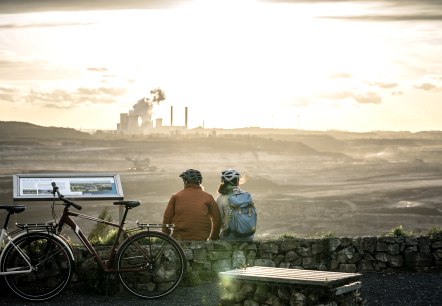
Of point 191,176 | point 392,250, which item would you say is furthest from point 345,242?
point 191,176

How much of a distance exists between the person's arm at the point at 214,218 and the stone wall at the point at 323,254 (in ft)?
0.70

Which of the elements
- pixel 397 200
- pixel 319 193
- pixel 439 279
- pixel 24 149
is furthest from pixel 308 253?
pixel 24 149

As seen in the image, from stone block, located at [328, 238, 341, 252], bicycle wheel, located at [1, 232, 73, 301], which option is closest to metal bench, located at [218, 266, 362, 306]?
bicycle wheel, located at [1, 232, 73, 301]

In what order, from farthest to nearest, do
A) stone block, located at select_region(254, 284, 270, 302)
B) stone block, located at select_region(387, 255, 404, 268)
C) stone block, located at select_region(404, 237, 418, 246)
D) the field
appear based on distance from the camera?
the field < stone block, located at select_region(404, 237, 418, 246) < stone block, located at select_region(387, 255, 404, 268) < stone block, located at select_region(254, 284, 270, 302)

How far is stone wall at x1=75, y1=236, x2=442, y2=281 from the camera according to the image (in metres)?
Result: 12.0

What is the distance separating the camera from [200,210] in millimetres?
11828

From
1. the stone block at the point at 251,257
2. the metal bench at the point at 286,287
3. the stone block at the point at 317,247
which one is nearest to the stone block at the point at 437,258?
the stone block at the point at 317,247

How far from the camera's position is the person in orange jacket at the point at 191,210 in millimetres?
11758

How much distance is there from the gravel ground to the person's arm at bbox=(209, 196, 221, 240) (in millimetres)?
714

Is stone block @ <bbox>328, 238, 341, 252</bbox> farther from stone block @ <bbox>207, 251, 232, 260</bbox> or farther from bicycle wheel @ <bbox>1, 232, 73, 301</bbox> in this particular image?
bicycle wheel @ <bbox>1, 232, 73, 301</bbox>

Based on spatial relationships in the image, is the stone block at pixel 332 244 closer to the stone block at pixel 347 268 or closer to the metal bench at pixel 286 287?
the stone block at pixel 347 268

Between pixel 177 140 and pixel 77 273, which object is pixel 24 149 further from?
pixel 77 273

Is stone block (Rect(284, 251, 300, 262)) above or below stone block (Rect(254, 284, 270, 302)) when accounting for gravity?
above

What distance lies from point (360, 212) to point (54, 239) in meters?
121
